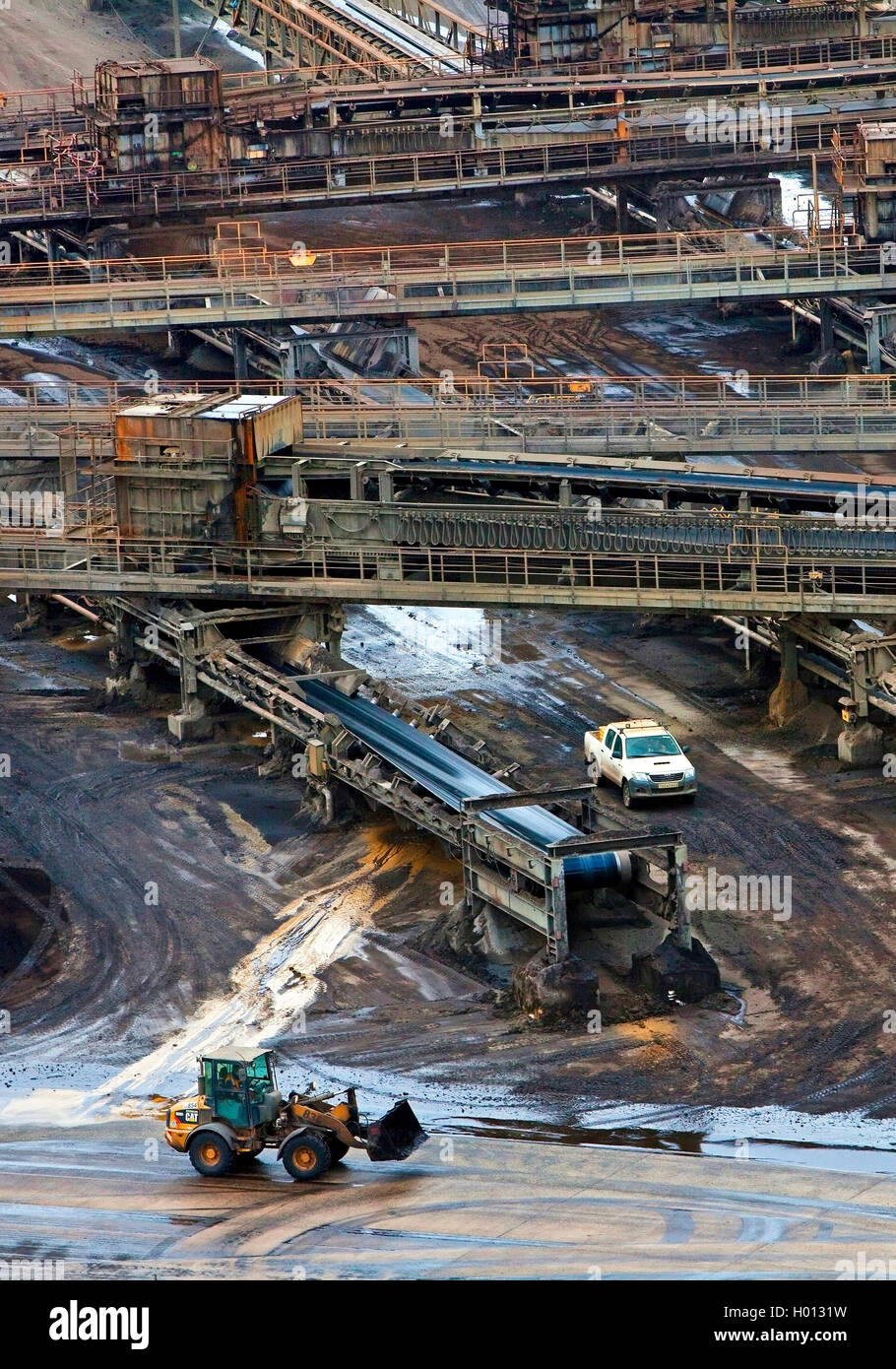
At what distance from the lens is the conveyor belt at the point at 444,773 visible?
32.8 m

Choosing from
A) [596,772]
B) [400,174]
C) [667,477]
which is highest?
[400,174]

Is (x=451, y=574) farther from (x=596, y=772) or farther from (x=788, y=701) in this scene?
(x=788, y=701)

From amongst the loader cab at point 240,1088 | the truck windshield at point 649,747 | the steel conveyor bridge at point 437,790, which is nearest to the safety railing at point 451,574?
the steel conveyor bridge at point 437,790

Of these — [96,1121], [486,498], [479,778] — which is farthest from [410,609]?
[96,1121]

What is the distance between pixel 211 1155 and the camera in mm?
27203

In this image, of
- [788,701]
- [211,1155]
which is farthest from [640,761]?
[211,1155]

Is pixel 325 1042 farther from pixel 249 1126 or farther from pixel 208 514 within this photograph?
pixel 208 514

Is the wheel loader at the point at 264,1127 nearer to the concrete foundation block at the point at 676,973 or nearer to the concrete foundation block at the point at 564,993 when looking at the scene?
the concrete foundation block at the point at 564,993

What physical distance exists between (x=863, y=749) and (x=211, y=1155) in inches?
694

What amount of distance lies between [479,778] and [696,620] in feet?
41.2

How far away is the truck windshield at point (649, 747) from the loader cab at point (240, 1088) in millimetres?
14421

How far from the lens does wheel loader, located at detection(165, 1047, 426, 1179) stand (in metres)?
27.0

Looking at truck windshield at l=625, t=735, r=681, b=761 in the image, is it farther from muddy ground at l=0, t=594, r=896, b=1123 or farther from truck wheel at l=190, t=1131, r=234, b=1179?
truck wheel at l=190, t=1131, r=234, b=1179

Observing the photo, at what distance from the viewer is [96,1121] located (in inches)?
1145
